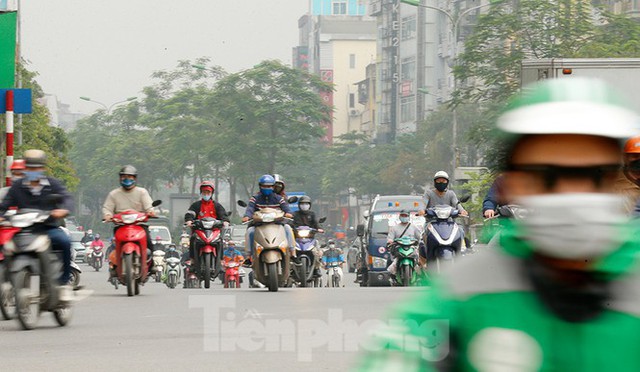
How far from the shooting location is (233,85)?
76.0 metres

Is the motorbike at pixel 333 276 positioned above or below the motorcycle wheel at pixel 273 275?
below

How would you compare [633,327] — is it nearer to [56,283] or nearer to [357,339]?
[357,339]

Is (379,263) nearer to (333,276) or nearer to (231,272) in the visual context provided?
(333,276)

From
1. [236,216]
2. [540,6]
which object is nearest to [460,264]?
[540,6]

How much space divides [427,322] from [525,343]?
174mm

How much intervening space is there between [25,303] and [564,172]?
10.8 meters

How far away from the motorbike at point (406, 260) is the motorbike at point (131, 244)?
6.28 metres

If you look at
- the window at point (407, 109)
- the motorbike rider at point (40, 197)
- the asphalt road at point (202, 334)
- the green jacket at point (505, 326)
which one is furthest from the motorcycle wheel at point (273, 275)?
the window at point (407, 109)

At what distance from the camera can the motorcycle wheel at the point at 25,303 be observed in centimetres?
1263

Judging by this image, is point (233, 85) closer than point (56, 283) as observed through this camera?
No

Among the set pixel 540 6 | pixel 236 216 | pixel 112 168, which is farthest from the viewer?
pixel 112 168

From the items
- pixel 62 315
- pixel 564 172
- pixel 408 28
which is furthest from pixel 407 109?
pixel 564 172

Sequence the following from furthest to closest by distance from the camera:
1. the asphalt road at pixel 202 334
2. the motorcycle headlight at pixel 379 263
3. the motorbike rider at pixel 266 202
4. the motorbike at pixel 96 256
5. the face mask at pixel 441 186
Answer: the motorbike at pixel 96 256 < the motorcycle headlight at pixel 379 263 < the motorbike rider at pixel 266 202 < the face mask at pixel 441 186 < the asphalt road at pixel 202 334

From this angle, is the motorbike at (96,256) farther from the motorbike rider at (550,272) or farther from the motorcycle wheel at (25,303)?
the motorbike rider at (550,272)
